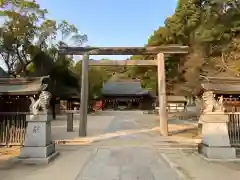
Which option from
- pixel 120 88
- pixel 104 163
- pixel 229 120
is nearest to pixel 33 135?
pixel 104 163

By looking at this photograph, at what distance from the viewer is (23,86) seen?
12.3 m

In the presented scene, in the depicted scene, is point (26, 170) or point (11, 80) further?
point (11, 80)

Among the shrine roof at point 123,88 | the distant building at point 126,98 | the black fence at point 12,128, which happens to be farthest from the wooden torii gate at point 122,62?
the distant building at point 126,98

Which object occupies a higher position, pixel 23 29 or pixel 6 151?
pixel 23 29

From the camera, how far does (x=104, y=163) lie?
407 inches

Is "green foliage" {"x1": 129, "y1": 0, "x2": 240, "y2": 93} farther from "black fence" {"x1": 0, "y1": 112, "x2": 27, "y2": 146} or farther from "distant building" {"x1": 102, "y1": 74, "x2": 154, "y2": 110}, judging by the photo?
"distant building" {"x1": 102, "y1": 74, "x2": 154, "y2": 110}

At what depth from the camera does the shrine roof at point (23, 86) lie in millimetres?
Result: 11659

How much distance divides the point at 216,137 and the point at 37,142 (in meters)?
6.37

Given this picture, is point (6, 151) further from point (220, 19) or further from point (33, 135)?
point (220, 19)

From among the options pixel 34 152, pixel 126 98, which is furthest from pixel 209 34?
pixel 126 98

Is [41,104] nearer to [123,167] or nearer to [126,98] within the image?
[123,167]

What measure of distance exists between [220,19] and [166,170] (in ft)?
59.0

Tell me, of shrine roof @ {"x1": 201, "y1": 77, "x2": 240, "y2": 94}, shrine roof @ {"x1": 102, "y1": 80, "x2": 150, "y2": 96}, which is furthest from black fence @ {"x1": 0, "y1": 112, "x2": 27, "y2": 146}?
shrine roof @ {"x1": 102, "y1": 80, "x2": 150, "y2": 96}

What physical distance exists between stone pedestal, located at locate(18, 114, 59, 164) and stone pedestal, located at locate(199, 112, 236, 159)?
223 inches
